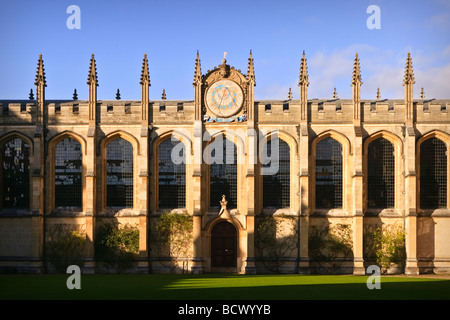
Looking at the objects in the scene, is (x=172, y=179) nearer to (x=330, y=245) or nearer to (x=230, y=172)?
(x=230, y=172)

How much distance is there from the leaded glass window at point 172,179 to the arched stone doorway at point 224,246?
10.6 feet

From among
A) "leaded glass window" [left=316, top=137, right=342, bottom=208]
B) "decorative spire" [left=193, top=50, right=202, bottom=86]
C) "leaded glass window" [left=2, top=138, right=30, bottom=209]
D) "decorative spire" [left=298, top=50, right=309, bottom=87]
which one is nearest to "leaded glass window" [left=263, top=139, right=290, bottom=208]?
"leaded glass window" [left=316, top=137, right=342, bottom=208]

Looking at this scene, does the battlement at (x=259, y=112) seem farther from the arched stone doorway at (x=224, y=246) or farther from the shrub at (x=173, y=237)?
the arched stone doorway at (x=224, y=246)

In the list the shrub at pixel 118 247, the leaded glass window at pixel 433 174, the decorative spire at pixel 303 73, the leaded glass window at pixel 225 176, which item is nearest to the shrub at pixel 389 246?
the leaded glass window at pixel 433 174

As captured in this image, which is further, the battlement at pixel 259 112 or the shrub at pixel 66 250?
the battlement at pixel 259 112

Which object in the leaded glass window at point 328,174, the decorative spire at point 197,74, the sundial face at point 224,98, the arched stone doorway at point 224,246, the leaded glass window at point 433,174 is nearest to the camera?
the arched stone doorway at point 224,246

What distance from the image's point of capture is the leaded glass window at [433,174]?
145 feet

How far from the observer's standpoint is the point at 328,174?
44.6 metres

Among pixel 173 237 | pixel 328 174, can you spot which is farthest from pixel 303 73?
pixel 173 237

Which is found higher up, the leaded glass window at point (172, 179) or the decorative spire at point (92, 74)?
the decorative spire at point (92, 74)

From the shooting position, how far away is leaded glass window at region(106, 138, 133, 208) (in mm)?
44969
